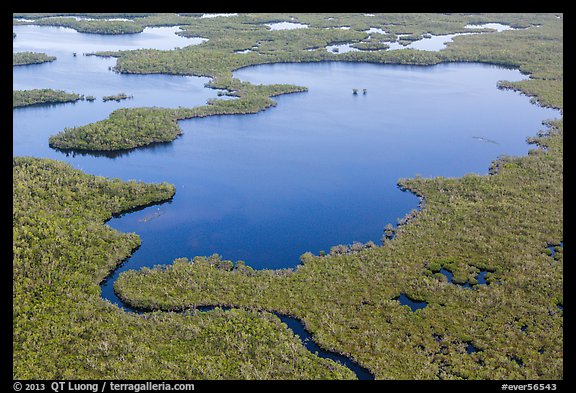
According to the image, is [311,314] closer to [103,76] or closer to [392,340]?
[392,340]

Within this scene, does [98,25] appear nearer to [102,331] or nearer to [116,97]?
[116,97]

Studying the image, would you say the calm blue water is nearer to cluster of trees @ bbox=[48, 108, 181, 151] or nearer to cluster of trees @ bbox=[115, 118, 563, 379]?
cluster of trees @ bbox=[48, 108, 181, 151]

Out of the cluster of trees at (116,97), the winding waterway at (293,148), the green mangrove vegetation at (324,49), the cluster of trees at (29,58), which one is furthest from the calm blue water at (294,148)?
the green mangrove vegetation at (324,49)

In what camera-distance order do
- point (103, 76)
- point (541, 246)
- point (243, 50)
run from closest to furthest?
point (541, 246), point (103, 76), point (243, 50)

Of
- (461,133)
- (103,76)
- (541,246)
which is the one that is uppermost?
(103,76)
